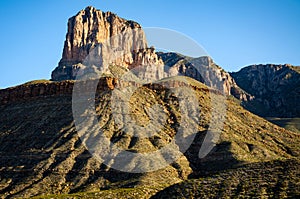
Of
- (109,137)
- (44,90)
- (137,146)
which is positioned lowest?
(137,146)

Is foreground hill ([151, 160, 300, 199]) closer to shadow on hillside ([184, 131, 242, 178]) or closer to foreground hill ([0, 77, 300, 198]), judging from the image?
foreground hill ([0, 77, 300, 198])

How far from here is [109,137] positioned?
3676 inches

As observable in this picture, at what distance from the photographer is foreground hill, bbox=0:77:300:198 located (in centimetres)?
7662

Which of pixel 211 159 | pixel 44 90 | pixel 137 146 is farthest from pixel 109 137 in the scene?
pixel 44 90

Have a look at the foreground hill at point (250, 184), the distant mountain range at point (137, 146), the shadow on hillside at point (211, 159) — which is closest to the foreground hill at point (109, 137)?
the shadow on hillside at point (211, 159)

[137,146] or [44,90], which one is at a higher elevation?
[44,90]

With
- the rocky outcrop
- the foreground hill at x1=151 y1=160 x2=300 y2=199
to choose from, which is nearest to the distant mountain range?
the foreground hill at x1=151 y1=160 x2=300 y2=199

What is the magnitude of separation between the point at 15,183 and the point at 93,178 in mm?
14336

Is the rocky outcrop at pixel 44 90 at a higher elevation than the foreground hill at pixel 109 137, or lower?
higher

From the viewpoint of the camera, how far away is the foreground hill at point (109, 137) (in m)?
76.6

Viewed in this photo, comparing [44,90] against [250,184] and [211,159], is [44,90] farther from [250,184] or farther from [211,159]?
[250,184]

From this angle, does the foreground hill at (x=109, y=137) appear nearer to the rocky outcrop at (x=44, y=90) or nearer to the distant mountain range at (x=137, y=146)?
the rocky outcrop at (x=44, y=90)

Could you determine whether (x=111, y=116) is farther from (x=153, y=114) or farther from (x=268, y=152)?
(x=268, y=152)

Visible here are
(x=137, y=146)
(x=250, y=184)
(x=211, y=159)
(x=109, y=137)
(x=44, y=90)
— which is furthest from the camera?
(x=44, y=90)
